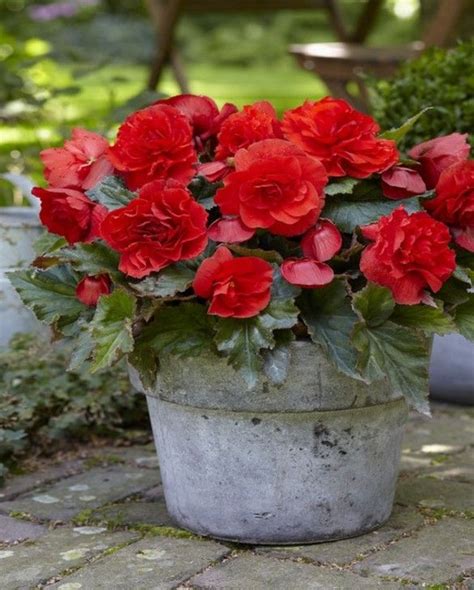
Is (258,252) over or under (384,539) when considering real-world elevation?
over

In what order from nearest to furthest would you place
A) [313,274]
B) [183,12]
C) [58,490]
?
[313,274] → [58,490] → [183,12]

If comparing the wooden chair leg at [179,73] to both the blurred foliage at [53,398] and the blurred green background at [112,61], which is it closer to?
the blurred green background at [112,61]

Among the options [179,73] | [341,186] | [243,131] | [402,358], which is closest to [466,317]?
[402,358]

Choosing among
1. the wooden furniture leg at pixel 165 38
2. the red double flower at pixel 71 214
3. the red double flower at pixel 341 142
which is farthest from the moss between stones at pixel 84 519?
the wooden furniture leg at pixel 165 38

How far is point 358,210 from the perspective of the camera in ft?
7.45

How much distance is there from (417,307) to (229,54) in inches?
566

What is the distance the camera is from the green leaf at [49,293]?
2.31m

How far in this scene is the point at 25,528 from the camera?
2.48 m

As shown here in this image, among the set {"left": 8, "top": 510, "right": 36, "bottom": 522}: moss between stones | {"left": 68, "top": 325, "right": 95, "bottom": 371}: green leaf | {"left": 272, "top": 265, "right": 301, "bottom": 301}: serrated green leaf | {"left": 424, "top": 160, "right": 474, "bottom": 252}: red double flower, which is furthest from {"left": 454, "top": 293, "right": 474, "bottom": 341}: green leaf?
{"left": 8, "top": 510, "right": 36, "bottom": 522}: moss between stones

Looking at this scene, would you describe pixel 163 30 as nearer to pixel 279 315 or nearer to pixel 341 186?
pixel 341 186

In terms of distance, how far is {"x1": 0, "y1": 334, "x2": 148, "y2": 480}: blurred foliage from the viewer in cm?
303

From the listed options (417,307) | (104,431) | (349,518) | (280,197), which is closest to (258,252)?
(280,197)

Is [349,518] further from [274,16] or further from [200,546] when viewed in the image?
[274,16]

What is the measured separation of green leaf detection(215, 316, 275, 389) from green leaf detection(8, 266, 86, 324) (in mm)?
355
